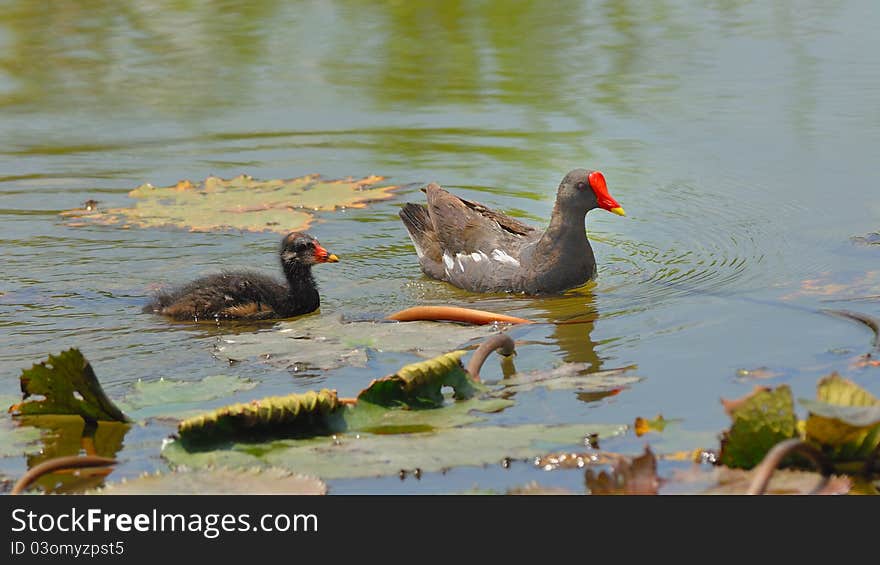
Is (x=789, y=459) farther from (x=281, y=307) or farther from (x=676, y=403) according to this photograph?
(x=281, y=307)

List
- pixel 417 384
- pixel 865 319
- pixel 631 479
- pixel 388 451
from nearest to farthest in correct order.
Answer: pixel 631 479, pixel 388 451, pixel 417 384, pixel 865 319

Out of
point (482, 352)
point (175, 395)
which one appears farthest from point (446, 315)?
point (175, 395)

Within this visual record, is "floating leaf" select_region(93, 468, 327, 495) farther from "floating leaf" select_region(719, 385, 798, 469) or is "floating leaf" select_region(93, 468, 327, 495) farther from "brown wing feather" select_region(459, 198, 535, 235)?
"brown wing feather" select_region(459, 198, 535, 235)

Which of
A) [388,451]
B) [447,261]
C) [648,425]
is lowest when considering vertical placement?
[447,261]

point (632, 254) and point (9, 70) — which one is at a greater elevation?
point (9, 70)

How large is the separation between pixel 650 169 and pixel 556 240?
6.92 feet

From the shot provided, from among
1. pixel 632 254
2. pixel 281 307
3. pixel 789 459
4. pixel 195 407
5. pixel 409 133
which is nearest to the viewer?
pixel 789 459

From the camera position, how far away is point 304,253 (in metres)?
7.93

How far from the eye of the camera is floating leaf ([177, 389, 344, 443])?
4.50 metres

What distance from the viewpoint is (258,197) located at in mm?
9836

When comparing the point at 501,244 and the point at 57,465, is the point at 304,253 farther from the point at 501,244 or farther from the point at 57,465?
the point at 57,465

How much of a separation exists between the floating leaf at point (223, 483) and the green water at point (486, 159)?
16.0 inches

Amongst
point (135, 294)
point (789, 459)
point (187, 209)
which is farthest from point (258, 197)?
point (789, 459)

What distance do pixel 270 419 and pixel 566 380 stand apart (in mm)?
1184
